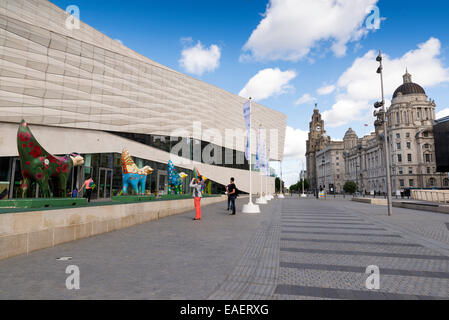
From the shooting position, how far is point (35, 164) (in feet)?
30.2

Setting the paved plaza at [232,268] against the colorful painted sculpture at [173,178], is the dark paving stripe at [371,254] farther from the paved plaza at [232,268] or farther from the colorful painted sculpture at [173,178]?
the colorful painted sculpture at [173,178]

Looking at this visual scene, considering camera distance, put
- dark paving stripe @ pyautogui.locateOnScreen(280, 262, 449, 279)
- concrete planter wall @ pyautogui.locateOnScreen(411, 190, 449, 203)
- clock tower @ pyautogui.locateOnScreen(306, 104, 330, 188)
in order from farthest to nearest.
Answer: clock tower @ pyautogui.locateOnScreen(306, 104, 330, 188), concrete planter wall @ pyautogui.locateOnScreen(411, 190, 449, 203), dark paving stripe @ pyautogui.locateOnScreen(280, 262, 449, 279)

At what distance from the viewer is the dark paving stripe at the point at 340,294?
3393mm

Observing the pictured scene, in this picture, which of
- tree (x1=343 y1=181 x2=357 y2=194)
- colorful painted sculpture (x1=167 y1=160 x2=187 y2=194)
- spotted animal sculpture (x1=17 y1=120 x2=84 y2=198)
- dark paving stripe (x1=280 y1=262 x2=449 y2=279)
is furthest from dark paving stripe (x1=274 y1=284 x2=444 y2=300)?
tree (x1=343 y1=181 x2=357 y2=194)

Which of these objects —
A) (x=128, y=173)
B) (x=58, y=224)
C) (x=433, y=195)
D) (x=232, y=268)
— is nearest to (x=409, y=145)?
(x=433, y=195)

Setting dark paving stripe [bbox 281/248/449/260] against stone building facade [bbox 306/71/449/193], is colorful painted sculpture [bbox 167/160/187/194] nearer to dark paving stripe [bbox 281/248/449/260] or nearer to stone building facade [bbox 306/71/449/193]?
dark paving stripe [bbox 281/248/449/260]

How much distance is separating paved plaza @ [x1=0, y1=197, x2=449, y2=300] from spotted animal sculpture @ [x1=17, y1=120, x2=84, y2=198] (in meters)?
3.77

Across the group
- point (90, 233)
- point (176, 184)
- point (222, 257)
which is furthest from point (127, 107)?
point (222, 257)

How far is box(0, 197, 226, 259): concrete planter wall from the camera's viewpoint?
17.5ft

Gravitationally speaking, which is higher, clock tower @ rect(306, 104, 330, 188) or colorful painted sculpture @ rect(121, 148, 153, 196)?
clock tower @ rect(306, 104, 330, 188)

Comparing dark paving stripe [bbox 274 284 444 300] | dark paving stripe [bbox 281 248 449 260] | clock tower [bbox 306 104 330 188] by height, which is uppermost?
clock tower [bbox 306 104 330 188]
